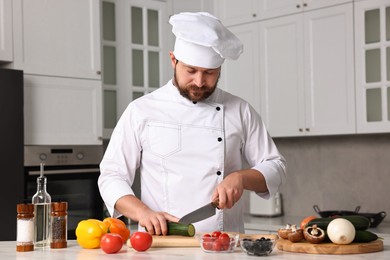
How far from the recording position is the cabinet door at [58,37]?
3895mm

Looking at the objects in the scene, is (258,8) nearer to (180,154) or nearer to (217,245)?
(180,154)

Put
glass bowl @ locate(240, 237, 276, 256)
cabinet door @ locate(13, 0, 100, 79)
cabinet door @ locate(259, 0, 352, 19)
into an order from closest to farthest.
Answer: glass bowl @ locate(240, 237, 276, 256) → cabinet door @ locate(13, 0, 100, 79) → cabinet door @ locate(259, 0, 352, 19)

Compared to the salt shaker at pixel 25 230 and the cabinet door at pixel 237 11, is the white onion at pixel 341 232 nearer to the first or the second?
the salt shaker at pixel 25 230

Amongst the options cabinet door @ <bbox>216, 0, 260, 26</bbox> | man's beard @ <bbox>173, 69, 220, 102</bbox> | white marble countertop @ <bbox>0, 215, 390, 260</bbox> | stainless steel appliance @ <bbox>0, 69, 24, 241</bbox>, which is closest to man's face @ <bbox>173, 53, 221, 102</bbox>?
man's beard @ <bbox>173, 69, 220, 102</bbox>

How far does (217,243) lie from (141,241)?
25 cm

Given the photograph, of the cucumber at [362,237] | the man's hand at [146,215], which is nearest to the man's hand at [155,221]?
the man's hand at [146,215]

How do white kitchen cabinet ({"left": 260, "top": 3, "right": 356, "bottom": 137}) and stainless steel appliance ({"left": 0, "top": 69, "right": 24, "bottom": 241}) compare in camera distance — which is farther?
white kitchen cabinet ({"left": 260, "top": 3, "right": 356, "bottom": 137})

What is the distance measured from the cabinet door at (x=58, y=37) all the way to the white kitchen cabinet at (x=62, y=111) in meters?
0.07

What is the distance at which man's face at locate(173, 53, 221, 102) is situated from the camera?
252 cm

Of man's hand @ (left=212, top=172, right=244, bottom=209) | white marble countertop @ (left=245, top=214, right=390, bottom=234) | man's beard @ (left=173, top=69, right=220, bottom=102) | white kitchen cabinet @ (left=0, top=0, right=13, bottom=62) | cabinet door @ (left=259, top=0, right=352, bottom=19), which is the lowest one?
white marble countertop @ (left=245, top=214, right=390, bottom=234)

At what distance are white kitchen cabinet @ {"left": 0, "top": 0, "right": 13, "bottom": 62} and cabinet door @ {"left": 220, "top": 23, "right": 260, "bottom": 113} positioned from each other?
1.59 m

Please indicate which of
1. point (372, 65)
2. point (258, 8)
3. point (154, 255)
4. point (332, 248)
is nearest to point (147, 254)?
point (154, 255)

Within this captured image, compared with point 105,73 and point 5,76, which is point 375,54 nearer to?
point 105,73

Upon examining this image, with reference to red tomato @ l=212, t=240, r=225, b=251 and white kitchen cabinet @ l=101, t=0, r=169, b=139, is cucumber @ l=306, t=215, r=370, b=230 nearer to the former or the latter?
red tomato @ l=212, t=240, r=225, b=251
